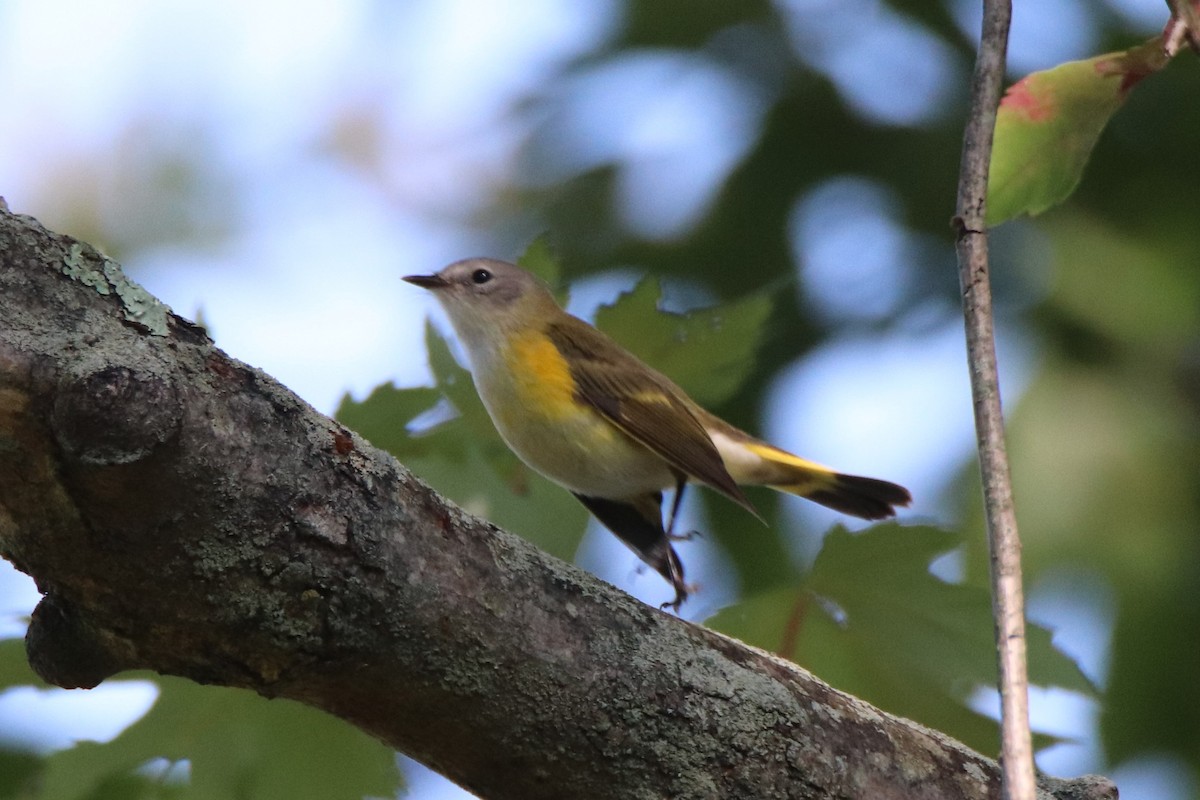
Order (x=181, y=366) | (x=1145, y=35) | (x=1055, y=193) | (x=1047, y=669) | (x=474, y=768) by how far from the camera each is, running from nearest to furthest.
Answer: (x=181, y=366), (x=474, y=768), (x=1055, y=193), (x=1047, y=669), (x=1145, y=35)

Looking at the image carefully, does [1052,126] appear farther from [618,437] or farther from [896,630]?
[618,437]

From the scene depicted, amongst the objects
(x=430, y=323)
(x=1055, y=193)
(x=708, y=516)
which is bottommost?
(x=1055, y=193)

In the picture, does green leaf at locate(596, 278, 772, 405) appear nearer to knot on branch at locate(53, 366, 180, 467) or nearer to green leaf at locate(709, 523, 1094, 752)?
green leaf at locate(709, 523, 1094, 752)

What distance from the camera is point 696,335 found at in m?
2.40

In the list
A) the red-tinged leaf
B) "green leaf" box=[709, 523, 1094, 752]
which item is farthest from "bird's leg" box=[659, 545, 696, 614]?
the red-tinged leaf

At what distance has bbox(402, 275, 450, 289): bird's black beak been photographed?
12.1 feet

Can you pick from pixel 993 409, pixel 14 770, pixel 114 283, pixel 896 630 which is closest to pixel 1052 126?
pixel 993 409

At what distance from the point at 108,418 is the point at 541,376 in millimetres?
2011

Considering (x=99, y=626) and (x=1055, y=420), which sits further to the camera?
(x=1055, y=420)

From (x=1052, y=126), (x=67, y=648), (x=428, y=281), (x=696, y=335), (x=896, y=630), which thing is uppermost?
(x=428, y=281)

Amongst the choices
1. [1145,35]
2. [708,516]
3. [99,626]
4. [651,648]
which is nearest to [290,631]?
[99,626]

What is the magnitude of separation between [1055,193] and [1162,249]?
206 centimetres

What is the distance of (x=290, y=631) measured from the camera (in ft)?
4.18

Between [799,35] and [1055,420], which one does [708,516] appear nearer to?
[1055,420]
